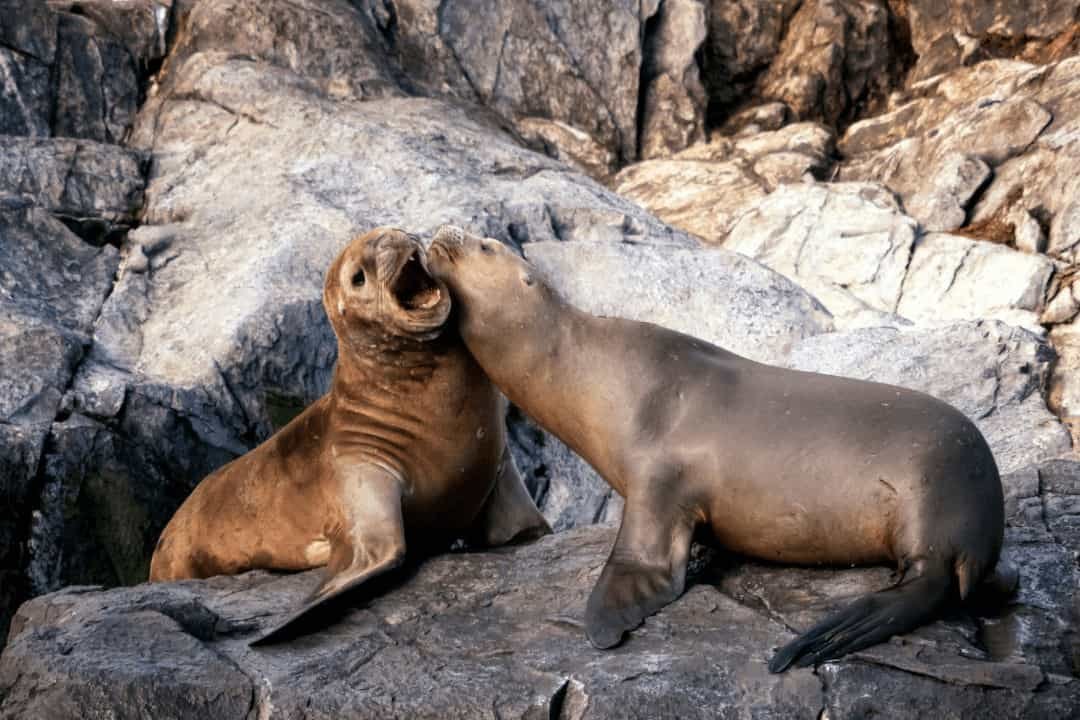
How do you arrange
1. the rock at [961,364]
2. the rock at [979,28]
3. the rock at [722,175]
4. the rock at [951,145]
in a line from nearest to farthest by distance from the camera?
the rock at [961,364] < the rock at [951,145] < the rock at [722,175] < the rock at [979,28]

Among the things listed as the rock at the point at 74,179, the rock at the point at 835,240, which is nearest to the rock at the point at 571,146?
the rock at the point at 835,240

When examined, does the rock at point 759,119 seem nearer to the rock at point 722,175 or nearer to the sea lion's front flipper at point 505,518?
the rock at point 722,175

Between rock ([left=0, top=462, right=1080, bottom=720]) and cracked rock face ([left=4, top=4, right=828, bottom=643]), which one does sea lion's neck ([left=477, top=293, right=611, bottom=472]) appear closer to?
rock ([left=0, top=462, right=1080, bottom=720])

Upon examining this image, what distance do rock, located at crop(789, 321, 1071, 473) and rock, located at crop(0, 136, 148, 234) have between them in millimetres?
5605

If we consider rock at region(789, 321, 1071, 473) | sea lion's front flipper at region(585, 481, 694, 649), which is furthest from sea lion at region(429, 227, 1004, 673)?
rock at region(789, 321, 1071, 473)

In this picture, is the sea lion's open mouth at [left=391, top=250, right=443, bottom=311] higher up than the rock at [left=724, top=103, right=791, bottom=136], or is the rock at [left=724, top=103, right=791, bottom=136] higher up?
the rock at [left=724, top=103, right=791, bottom=136]

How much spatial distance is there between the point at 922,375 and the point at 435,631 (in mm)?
5752

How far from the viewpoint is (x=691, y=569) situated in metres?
4.54

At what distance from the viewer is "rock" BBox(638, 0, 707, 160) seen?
55.4 feet

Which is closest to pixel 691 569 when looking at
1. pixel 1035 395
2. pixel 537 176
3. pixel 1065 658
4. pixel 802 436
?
pixel 802 436

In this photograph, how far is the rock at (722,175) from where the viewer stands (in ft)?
48.6

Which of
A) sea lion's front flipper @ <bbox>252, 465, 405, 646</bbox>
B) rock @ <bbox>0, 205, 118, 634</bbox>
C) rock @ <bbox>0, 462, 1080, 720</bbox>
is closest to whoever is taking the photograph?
rock @ <bbox>0, 462, 1080, 720</bbox>

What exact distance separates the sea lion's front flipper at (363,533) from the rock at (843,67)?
1335 cm

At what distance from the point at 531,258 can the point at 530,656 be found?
6.58 metres
